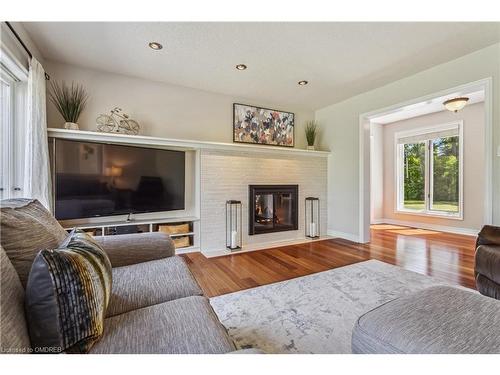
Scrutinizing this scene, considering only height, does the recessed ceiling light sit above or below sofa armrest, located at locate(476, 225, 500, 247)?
above

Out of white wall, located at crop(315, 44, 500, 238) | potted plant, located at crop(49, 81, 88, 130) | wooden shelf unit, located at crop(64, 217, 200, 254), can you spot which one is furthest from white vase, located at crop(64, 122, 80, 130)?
white wall, located at crop(315, 44, 500, 238)

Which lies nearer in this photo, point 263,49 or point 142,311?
point 142,311

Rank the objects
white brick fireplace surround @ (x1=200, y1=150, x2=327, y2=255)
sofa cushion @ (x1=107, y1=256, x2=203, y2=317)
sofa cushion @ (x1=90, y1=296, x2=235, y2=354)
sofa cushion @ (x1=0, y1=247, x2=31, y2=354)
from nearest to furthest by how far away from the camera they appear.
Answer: sofa cushion @ (x1=0, y1=247, x2=31, y2=354) → sofa cushion @ (x1=90, y1=296, x2=235, y2=354) → sofa cushion @ (x1=107, y1=256, x2=203, y2=317) → white brick fireplace surround @ (x1=200, y1=150, x2=327, y2=255)

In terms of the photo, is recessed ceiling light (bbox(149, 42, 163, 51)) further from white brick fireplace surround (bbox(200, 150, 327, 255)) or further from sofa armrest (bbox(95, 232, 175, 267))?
sofa armrest (bbox(95, 232, 175, 267))

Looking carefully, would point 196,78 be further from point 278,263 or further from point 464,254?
point 464,254

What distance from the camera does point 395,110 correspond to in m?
3.28

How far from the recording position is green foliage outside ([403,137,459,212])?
461cm

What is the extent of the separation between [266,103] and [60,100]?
281 cm

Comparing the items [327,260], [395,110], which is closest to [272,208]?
[327,260]

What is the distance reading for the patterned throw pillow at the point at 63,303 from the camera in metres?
0.69

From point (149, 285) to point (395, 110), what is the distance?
367cm

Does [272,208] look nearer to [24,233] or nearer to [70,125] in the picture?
[70,125]

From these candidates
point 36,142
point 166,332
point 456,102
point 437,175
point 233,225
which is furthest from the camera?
point 437,175
